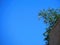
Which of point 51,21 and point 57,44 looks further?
point 51,21

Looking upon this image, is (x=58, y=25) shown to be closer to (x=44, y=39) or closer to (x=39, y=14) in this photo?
(x=44, y=39)

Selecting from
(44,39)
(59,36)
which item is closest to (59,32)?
(59,36)

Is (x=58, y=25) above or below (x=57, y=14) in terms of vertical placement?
below

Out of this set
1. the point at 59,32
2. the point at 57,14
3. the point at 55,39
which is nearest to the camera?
the point at 59,32

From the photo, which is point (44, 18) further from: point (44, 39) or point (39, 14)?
point (44, 39)

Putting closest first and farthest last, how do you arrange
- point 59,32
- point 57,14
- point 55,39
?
point 59,32
point 55,39
point 57,14

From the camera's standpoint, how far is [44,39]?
24406 mm

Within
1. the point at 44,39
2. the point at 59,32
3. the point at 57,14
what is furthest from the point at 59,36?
the point at 57,14

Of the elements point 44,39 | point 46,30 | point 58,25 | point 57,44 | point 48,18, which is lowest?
point 57,44

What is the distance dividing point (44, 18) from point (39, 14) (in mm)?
1059

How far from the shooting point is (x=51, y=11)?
2712 centimetres

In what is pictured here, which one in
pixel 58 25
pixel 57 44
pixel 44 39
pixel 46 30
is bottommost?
pixel 57 44

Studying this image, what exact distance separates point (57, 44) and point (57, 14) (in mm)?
11316

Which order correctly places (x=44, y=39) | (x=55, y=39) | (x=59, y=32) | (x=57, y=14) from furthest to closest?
(x=57, y=14) < (x=44, y=39) < (x=55, y=39) < (x=59, y=32)
